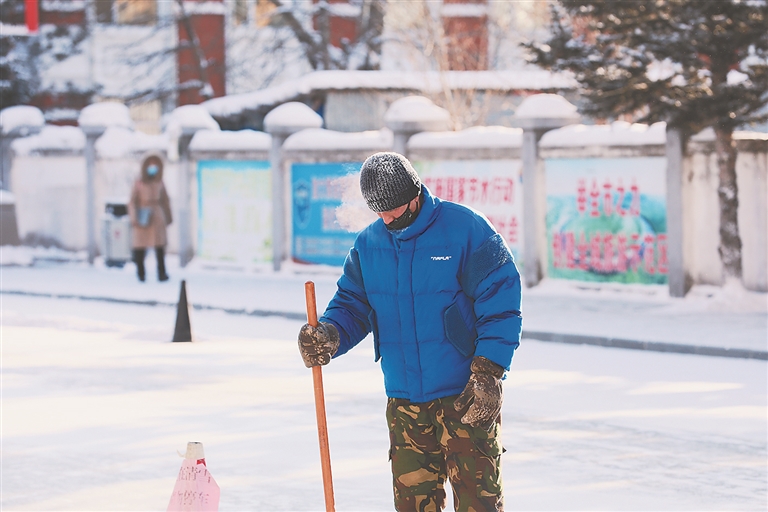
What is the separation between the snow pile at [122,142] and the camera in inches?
1014

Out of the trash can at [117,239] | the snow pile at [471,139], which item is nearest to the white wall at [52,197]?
the trash can at [117,239]

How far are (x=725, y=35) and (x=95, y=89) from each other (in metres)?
27.3

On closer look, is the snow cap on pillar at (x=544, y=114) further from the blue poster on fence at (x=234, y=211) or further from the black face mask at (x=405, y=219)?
the black face mask at (x=405, y=219)

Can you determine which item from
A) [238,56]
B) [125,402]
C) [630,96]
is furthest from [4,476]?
[238,56]

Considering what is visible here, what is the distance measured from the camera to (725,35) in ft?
51.1

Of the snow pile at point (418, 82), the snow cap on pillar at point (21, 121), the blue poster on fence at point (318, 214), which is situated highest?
the snow pile at point (418, 82)

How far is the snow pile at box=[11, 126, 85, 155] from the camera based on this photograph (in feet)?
88.9

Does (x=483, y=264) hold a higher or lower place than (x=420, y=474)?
higher

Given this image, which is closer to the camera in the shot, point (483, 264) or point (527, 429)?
point (483, 264)

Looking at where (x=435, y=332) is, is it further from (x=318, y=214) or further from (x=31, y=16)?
(x=318, y=214)

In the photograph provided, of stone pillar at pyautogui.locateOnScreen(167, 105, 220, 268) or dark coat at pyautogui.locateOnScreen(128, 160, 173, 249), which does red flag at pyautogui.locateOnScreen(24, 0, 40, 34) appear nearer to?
dark coat at pyautogui.locateOnScreen(128, 160, 173, 249)

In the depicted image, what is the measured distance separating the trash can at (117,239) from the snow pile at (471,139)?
6.17 metres

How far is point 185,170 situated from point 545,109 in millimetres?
7404

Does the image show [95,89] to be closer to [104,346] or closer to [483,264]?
[104,346]
